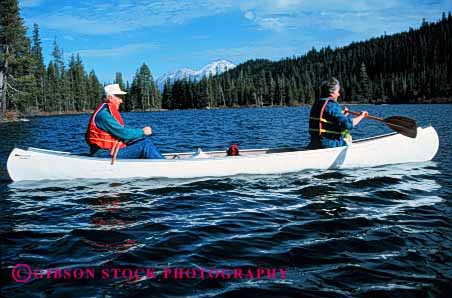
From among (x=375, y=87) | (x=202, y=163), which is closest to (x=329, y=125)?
(x=202, y=163)

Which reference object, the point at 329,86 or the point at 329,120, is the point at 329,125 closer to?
the point at 329,120

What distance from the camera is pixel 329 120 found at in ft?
32.6

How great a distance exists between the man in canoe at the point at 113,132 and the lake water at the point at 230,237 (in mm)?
733

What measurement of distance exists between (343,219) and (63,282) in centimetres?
411

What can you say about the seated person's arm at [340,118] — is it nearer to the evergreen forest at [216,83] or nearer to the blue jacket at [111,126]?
the blue jacket at [111,126]

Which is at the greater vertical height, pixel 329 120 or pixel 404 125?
pixel 329 120

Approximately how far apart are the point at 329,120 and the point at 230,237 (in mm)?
5181

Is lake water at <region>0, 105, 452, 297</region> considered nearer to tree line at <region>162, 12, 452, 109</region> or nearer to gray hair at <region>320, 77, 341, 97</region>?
gray hair at <region>320, 77, 341, 97</region>

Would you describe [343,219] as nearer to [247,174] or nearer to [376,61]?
[247,174]

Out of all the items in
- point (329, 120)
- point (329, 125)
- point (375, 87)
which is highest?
point (375, 87)

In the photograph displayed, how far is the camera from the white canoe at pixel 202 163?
8.97 metres

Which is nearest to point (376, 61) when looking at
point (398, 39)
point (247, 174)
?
point (398, 39)

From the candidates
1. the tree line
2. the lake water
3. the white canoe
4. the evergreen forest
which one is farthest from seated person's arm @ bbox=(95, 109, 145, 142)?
the tree line

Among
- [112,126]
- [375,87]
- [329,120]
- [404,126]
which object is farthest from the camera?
[375,87]
